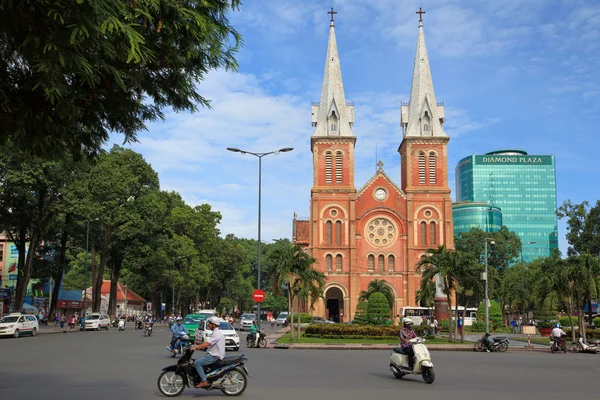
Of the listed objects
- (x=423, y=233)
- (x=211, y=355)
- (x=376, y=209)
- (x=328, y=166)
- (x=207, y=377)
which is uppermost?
(x=328, y=166)

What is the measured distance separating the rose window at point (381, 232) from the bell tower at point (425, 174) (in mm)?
2161

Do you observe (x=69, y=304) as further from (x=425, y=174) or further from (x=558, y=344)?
(x=558, y=344)

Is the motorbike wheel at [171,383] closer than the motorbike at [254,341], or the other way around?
the motorbike wheel at [171,383]

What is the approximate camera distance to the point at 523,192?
171 meters

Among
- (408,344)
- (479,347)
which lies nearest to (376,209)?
(479,347)

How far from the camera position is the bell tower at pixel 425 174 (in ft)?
220

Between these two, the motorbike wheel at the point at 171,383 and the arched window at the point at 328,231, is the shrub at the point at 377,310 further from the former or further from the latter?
the motorbike wheel at the point at 171,383

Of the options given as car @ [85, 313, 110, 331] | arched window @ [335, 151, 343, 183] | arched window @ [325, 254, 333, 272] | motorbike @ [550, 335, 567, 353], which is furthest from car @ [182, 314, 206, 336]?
arched window @ [335, 151, 343, 183]

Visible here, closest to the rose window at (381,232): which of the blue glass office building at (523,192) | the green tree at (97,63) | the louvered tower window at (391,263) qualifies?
the louvered tower window at (391,263)

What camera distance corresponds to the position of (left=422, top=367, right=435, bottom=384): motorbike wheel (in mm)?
13797

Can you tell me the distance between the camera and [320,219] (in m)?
67.8

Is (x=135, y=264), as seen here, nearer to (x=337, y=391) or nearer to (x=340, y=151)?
(x=340, y=151)

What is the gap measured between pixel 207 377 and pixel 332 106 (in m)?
61.1

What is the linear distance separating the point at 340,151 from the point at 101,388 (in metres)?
58.6
